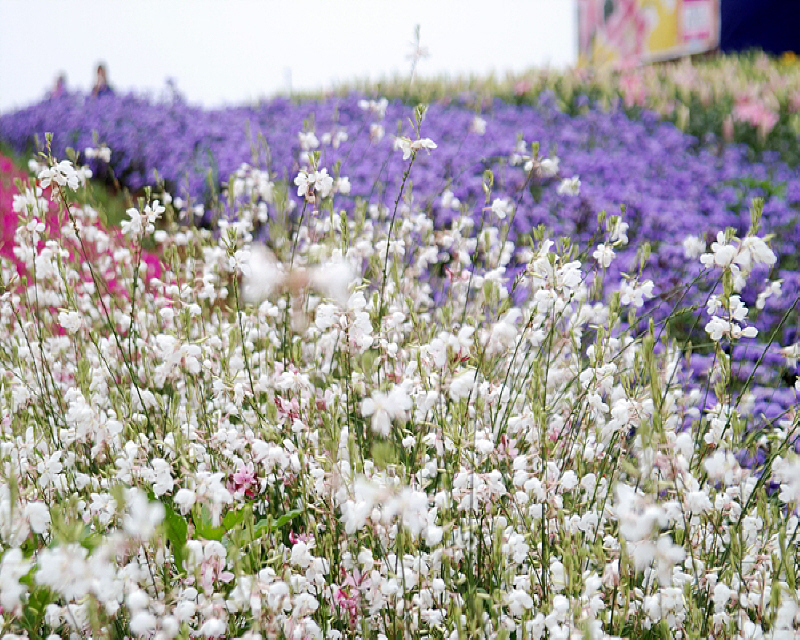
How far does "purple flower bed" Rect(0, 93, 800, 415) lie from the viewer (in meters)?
5.12

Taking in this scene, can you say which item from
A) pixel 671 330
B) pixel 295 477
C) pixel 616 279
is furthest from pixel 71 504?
pixel 616 279

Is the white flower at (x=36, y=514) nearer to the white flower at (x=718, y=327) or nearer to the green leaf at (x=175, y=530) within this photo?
the green leaf at (x=175, y=530)

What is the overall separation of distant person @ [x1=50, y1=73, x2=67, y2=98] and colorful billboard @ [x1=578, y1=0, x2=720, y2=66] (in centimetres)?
1132

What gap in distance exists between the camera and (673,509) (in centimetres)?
157

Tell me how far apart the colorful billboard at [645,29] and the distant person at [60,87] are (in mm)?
11324

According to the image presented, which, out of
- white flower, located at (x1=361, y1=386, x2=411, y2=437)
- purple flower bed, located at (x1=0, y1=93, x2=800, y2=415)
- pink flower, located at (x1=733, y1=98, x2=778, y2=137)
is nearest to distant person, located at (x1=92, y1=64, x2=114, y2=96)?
purple flower bed, located at (x1=0, y1=93, x2=800, y2=415)

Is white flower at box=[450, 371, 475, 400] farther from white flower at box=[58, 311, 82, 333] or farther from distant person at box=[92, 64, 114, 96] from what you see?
distant person at box=[92, 64, 114, 96]

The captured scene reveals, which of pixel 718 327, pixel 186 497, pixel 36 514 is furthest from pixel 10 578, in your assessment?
pixel 718 327

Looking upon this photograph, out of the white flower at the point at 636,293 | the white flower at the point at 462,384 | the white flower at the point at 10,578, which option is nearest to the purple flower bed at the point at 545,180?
the white flower at the point at 636,293

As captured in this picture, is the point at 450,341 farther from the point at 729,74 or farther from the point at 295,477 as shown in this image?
the point at 729,74

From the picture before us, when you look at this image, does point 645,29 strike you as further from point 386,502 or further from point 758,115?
point 386,502

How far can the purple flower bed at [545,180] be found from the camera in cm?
512

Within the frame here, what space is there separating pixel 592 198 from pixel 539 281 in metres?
4.18

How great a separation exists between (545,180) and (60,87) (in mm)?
12051
